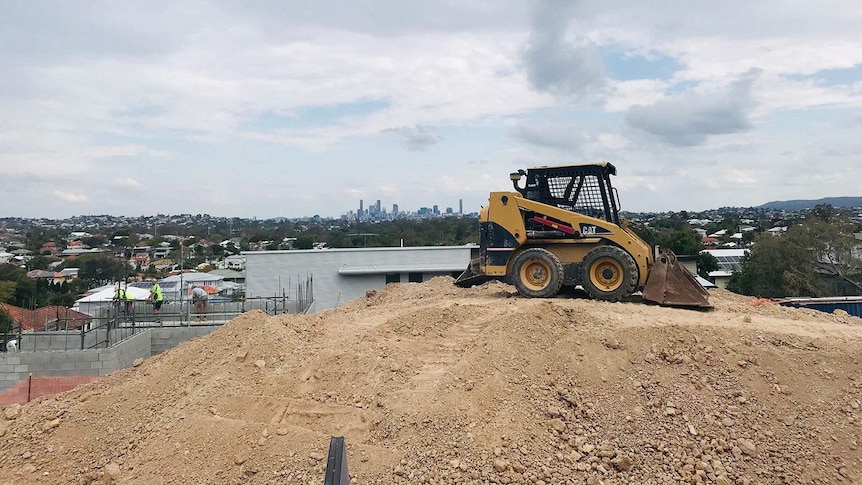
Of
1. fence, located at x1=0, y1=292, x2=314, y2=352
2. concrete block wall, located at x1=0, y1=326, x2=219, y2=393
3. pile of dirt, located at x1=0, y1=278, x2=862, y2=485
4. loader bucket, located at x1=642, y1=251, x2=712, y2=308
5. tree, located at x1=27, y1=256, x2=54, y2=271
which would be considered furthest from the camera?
tree, located at x1=27, y1=256, x2=54, y2=271

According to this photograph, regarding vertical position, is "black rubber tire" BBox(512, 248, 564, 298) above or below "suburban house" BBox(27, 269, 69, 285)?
above

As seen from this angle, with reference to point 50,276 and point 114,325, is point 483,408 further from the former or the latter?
point 50,276

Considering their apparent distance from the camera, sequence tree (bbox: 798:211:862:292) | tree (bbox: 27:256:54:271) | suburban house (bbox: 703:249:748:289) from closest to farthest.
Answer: tree (bbox: 798:211:862:292) < suburban house (bbox: 703:249:748:289) < tree (bbox: 27:256:54:271)

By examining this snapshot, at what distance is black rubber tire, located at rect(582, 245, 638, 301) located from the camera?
32.3 feet

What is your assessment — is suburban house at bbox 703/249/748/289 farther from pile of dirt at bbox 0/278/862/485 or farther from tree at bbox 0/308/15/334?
tree at bbox 0/308/15/334

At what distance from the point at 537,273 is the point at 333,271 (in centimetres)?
1378

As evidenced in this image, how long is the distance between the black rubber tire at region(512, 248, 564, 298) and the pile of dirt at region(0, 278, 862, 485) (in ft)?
5.81

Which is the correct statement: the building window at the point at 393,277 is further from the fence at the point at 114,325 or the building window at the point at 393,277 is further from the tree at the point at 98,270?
the tree at the point at 98,270

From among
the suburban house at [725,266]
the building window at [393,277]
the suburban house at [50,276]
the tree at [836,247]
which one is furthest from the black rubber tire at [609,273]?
the suburban house at [50,276]

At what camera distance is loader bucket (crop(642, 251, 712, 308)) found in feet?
31.5

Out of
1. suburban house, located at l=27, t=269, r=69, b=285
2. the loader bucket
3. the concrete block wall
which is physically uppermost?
the loader bucket

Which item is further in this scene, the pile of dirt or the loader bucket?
the loader bucket

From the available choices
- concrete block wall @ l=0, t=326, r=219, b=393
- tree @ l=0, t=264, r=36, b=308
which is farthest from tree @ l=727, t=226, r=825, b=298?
tree @ l=0, t=264, r=36, b=308

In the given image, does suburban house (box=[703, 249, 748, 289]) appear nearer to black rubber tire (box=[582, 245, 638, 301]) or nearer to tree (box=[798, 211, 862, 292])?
tree (box=[798, 211, 862, 292])
